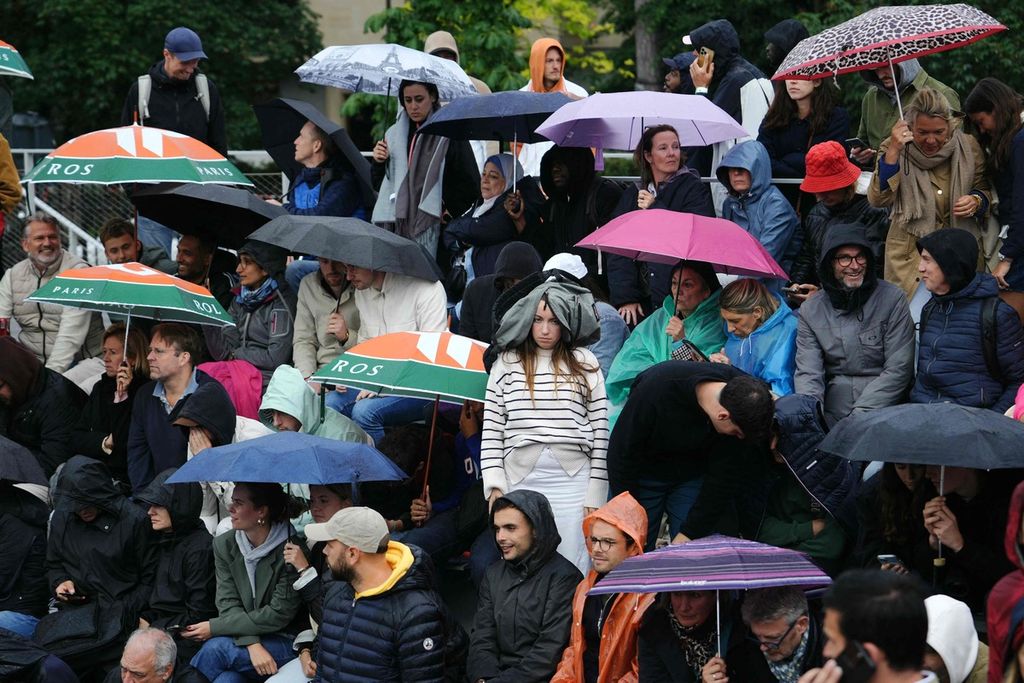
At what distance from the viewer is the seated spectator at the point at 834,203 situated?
1027 centimetres

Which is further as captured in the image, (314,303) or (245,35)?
(245,35)

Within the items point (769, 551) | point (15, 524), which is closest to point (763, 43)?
point (15, 524)

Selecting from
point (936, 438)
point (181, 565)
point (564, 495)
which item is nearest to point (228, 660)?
point (181, 565)

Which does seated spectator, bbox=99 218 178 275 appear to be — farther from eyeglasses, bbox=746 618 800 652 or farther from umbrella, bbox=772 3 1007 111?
eyeglasses, bbox=746 618 800 652

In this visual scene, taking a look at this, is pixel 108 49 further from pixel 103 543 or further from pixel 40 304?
pixel 103 543

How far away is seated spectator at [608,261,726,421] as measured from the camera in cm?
950

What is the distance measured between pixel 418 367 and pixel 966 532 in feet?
10.4

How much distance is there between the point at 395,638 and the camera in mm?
7957

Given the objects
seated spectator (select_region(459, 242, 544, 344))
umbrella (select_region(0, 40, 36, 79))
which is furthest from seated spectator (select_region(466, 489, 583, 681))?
umbrella (select_region(0, 40, 36, 79))

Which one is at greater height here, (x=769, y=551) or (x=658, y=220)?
(x=658, y=220)

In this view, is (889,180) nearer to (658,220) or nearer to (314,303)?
(658,220)

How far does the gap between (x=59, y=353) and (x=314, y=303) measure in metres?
1.97

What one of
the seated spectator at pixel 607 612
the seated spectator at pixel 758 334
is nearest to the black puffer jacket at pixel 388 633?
the seated spectator at pixel 607 612

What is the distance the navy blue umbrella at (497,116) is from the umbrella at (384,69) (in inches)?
16.5
